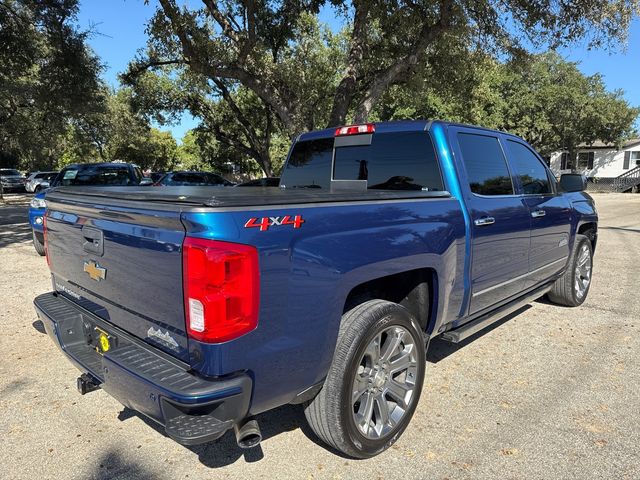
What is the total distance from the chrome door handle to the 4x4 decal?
171 centimetres

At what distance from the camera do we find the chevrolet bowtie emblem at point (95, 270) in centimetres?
265

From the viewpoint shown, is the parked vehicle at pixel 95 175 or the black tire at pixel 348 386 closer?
the black tire at pixel 348 386

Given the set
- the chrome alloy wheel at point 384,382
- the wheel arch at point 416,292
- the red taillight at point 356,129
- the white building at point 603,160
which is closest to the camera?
the chrome alloy wheel at point 384,382

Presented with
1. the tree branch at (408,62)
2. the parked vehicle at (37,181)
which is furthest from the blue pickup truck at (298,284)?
the parked vehicle at (37,181)

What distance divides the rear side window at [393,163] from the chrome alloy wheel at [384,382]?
1.23m

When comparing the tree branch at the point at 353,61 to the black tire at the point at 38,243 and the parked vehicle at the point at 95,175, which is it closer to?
the parked vehicle at the point at 95,175

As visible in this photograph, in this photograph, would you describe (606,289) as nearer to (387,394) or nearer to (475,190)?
(475,190)

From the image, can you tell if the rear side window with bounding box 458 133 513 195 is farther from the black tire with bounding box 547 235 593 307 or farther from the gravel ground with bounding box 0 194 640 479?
the black tire with bounding box 547 235 593 307

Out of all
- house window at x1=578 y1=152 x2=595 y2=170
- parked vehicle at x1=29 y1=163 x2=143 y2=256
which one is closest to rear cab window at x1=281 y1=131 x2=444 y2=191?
parked vehicle at x1=29 y1=163 x2=143 y2=256

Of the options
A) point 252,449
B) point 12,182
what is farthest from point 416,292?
point 12,182

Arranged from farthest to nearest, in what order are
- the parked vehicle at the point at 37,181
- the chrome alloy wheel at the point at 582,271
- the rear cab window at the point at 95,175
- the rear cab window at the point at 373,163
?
the parked vehicle at the point at 37,181 < the rear cab window at the point at 95,175 < the chrome alloy wheel at the point at 582,271 < the rear cab window at the point at 373,163

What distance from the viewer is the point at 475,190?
360cm

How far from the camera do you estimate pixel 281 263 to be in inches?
84.5

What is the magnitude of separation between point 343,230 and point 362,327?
22.6 inches
